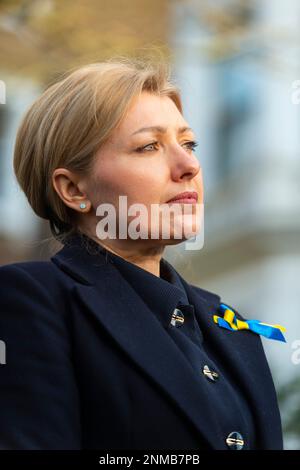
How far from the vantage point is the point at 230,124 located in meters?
14.7

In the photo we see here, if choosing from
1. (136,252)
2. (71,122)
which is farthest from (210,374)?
(71,122)

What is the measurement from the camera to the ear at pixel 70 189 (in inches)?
129

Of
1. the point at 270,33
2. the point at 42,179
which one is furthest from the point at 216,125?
the point at 42,179

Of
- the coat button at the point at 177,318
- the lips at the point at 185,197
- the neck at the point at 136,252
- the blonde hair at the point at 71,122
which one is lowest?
the coat button at the point at 177,318

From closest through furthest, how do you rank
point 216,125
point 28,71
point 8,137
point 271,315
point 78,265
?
1. point 78,265
2. point 28,71
3. point 271,315
4. point 8,137
5. point 216,125

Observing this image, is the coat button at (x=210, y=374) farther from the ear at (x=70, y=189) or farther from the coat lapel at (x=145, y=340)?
the ear at (x=70, y=189)

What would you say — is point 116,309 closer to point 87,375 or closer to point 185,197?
point 87,375

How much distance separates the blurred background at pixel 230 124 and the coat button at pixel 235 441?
579 cm

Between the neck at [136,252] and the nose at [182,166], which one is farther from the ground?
the nose at [182,166]

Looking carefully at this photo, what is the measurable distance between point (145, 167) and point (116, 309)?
377 millimetres

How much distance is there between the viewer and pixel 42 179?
3.33 meters

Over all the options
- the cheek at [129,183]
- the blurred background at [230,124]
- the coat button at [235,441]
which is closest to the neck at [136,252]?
the cheek at [129,183]
